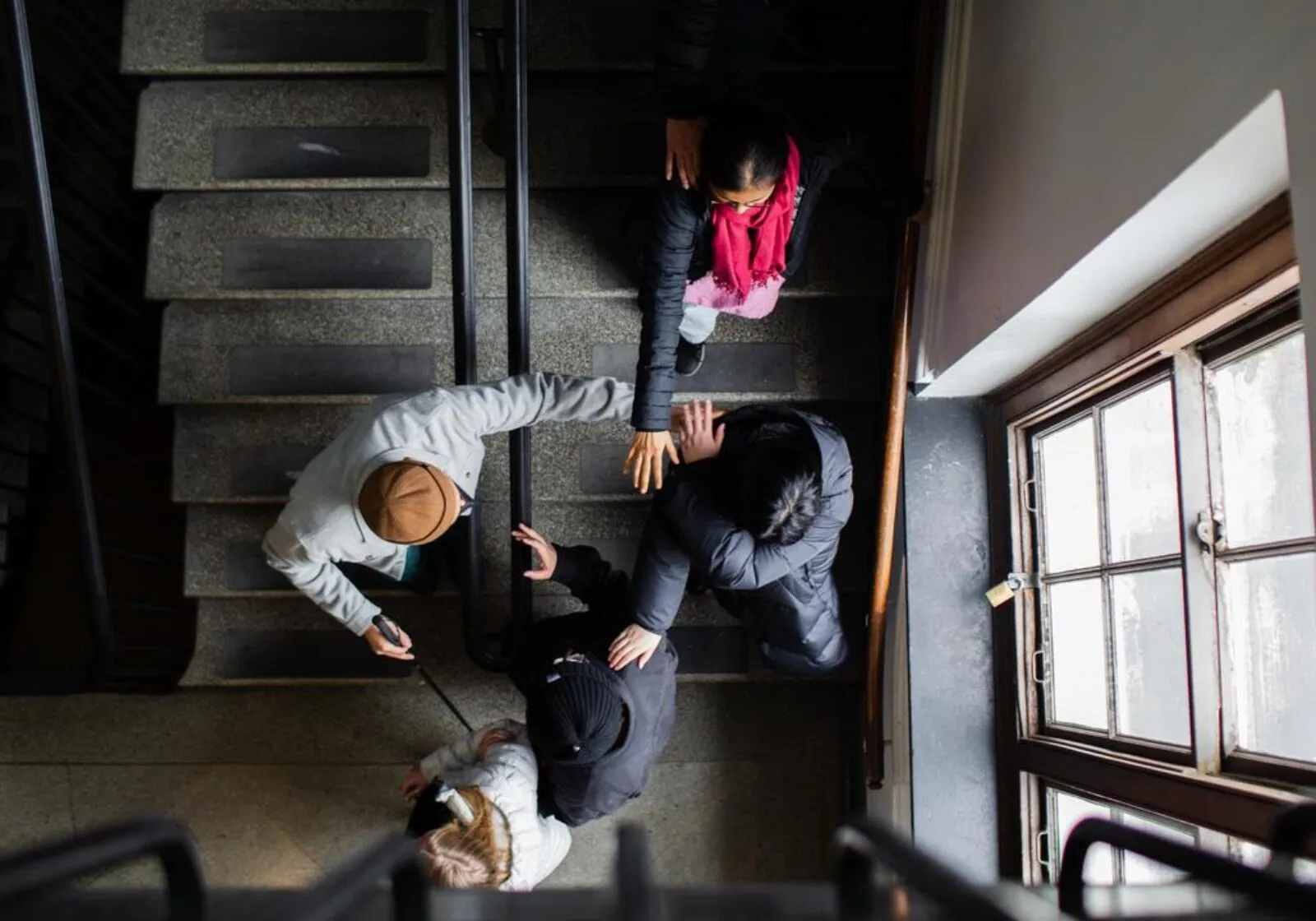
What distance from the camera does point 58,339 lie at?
180 centimetres

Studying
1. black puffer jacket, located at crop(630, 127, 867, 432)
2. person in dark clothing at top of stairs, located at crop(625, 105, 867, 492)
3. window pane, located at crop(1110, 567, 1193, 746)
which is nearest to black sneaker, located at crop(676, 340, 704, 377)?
person in dark clothing at top of stairs, located at crop(625, 105, 867, 492)

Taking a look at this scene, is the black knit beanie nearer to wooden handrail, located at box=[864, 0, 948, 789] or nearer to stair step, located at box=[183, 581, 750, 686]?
stair step, located at box=[183, 581, 750, 686]

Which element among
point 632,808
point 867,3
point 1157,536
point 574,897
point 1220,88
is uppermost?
point 867,3

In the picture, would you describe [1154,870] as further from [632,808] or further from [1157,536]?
[632,808]

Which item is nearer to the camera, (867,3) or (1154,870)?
(1154,870)

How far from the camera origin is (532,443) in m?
2.45

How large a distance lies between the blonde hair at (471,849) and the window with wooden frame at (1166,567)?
1222 millimetres

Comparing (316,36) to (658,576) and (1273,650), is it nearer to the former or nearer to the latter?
(658,576)

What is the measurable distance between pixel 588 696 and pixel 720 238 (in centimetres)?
98

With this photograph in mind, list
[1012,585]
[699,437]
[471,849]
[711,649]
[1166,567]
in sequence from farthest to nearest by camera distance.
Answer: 1. [711,649]
2. [1012,585]
3. [699,437]
4. [471,849]
5. [1166,567]

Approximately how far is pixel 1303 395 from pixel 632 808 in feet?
6.68

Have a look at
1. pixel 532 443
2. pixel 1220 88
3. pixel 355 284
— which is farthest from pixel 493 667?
pixel 1220 88

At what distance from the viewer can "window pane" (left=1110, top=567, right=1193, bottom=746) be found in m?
1.62

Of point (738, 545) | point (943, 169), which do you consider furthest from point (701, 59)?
point (738, 545)
